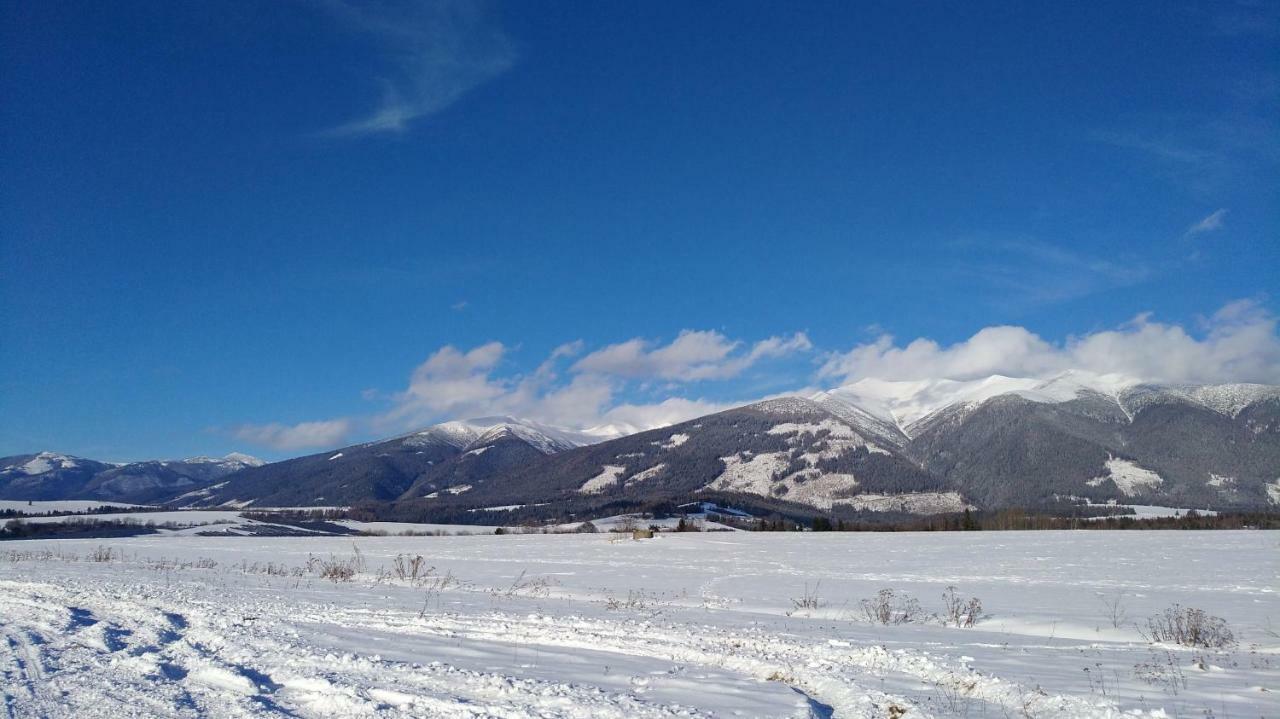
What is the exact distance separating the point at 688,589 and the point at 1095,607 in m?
12.8

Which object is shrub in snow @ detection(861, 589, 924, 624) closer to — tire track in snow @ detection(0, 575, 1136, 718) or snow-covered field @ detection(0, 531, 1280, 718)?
snow-covered field @ detection(0, 531, 1280, 718)

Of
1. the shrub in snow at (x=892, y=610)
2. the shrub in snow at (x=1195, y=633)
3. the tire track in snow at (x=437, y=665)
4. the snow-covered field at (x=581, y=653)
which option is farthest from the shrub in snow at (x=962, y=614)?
the tire track in snow at (x=437, y=665)

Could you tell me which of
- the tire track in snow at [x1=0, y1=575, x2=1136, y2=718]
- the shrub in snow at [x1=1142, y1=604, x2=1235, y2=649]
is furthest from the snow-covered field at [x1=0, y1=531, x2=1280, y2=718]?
the shrub in snow at [x1=1142, y1=604, x2=1235, y2=649]

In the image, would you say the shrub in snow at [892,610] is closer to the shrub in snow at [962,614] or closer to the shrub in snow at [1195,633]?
the shrub in snow at [962,614]

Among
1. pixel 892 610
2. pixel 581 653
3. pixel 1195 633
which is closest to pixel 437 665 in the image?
pixel 581 653

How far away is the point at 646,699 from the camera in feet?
27.8

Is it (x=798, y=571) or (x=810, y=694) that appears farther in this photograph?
(x=798, y=571)

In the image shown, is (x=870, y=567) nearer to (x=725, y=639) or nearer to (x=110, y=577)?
(x=725, y=639)

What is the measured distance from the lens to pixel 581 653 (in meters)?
11.8

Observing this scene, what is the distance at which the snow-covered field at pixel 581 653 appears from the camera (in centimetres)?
801

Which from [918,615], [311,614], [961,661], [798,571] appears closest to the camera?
[961,661]

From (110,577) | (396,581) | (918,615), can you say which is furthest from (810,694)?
(110,577)

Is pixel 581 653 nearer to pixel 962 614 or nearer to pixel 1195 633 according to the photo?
pixel 962 614

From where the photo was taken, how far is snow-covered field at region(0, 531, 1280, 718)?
315 inches
